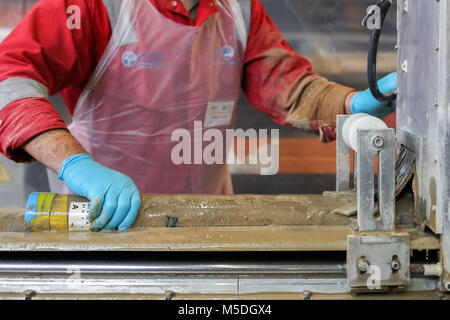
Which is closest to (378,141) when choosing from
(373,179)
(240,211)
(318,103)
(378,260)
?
(373,179)

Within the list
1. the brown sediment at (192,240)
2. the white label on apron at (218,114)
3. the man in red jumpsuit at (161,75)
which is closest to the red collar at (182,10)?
the man in red jumpsuit at (161,75)

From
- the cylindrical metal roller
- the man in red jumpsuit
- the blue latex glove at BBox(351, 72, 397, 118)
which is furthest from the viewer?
the man in red jumpsuit

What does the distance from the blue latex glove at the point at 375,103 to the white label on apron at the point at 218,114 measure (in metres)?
0.48

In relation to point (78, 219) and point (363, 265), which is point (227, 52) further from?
point (363, 265)

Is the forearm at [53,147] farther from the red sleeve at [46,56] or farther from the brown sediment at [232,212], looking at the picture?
the brown sediment at [232,212]

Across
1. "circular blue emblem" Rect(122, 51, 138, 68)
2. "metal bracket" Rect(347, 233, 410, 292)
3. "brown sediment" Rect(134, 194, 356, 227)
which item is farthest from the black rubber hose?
"circular blue emblem" Rect(122, 51, 138, 68)

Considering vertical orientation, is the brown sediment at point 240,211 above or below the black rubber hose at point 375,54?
below

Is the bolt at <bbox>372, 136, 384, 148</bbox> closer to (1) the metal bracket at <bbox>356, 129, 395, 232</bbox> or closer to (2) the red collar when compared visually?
(1) the metal bracket at <bbox>356, 129, 395, 232</bbox>

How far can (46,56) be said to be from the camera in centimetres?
154

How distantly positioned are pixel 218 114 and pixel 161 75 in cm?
26

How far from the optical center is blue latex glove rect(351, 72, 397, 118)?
1.45 metres

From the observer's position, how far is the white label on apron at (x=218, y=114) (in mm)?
1893

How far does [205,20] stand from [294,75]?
38cm
